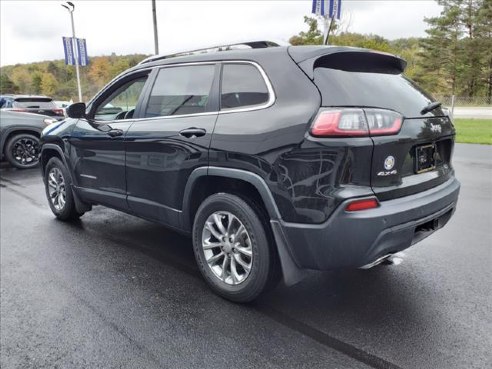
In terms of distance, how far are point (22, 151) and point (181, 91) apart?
8199mm

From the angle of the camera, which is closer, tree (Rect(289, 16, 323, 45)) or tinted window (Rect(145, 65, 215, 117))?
tinted window (Rect(145, 65, 215, 117))

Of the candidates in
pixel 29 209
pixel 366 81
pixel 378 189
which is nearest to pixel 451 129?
pixel 366 81

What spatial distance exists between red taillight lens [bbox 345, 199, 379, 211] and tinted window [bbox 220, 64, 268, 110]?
3.03 feet

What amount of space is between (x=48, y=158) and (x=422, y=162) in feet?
15.0

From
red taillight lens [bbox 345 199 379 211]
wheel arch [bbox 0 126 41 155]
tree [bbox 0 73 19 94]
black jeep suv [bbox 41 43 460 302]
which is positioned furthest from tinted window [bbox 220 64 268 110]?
tree [bbox 0 73 19 94]

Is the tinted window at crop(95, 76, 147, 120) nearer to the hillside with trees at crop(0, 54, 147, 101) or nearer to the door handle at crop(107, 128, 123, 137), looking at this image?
the door handle at crop(107, 128, 123, 137)

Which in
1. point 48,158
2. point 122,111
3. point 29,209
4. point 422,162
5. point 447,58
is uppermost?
point 447,58

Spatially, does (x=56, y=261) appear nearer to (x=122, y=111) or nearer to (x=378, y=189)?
(x=122, y=111)

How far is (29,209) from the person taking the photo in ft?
19.9

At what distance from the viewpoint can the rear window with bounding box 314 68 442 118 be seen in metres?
2.59

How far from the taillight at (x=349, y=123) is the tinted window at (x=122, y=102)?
206cm

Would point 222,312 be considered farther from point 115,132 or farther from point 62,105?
point 62,105

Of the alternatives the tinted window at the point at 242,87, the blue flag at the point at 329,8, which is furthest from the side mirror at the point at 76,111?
the blue flag at the point at 329,8

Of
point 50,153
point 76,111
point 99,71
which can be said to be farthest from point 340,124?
point 99,71
